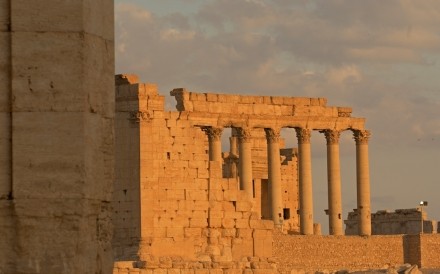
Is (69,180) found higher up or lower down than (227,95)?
lower down

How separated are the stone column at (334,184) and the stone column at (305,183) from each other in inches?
37.6

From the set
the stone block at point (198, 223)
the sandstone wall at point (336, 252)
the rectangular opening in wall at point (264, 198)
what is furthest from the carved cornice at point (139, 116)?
the rectangular opening in wall at point (264, 198)

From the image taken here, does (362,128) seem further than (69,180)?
Yes

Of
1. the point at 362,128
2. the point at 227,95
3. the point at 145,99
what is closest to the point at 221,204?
the point at 145,99

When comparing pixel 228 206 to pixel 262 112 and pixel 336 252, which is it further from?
pixel 262 112

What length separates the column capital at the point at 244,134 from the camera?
57.6 metres

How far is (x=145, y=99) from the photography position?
137 ft

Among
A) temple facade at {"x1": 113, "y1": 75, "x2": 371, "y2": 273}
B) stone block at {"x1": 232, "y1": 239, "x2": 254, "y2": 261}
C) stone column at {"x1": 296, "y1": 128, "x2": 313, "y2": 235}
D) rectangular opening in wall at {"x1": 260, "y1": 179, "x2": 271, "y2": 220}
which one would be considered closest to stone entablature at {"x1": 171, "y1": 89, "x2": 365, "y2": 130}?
stone column at {"x1": 296, "y1": 128, "x2": 313, "y2": 235}

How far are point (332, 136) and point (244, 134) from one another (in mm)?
4025

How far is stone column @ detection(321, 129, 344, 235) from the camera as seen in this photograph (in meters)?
59.8

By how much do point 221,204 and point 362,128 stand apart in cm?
2376

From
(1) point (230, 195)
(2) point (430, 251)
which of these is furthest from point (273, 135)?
(1) point (230, 195)

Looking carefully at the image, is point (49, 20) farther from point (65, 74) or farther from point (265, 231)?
point (265, 231)

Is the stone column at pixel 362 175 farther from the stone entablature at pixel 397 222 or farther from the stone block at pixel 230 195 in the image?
the stone block at pixel 230 195
